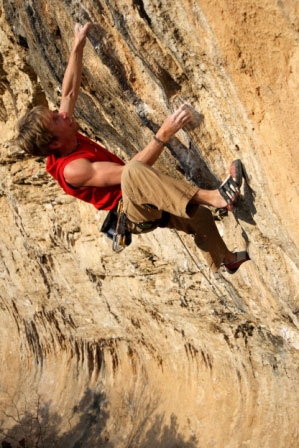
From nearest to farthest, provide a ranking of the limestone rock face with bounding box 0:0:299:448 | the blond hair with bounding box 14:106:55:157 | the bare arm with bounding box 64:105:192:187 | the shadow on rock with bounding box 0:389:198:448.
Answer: the limestone rock face with bounding box 0:0:299:448
the blond hair with bounding box 14:106:55:157
the bare arm with bounding box 64:105:192:187
the shadow on rock with bounding box 0:389:198:448

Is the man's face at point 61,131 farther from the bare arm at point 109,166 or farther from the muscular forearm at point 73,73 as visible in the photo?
the muscular forearm at point 73,73

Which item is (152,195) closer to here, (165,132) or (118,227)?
(165,132)

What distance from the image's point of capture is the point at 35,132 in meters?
3.07

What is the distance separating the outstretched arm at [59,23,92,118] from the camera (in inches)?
131

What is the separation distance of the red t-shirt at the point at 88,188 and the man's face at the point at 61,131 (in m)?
0.06

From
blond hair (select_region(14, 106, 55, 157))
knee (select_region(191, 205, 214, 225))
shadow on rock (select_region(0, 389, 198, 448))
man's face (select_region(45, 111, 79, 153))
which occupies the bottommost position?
shadow on rock (select_region(0, 389, 198, 448))

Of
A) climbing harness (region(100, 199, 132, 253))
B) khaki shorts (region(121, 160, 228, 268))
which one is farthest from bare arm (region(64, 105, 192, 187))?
climbing harness (region(100, 199, 132, 253))

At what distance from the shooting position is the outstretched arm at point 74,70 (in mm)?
3334

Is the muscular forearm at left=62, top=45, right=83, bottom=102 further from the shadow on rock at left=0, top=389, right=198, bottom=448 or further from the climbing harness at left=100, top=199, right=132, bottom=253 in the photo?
the shadow on rock at left=0, top=389, right=198, bottom=448

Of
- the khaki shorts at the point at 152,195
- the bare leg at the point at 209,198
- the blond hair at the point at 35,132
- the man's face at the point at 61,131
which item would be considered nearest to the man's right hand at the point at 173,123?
the khaki shorts at the point at 152,195

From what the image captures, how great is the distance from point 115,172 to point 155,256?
2.41m

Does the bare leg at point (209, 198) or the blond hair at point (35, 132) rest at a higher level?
the bare leg at point (209, 198)

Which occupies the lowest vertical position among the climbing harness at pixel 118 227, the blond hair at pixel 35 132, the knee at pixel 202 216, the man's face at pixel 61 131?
the climbing harness at pixel 118 227

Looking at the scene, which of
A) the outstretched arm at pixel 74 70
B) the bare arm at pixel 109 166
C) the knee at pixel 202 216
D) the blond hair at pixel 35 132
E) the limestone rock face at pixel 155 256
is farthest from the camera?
the knee at pixel 202 216
